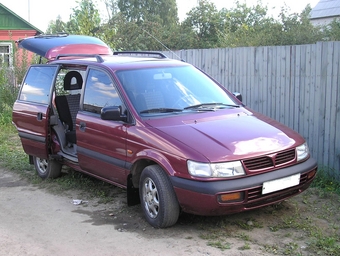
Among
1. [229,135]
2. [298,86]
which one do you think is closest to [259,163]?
[229,135]

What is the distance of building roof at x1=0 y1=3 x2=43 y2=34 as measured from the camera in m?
26.9

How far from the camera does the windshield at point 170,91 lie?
5.71m

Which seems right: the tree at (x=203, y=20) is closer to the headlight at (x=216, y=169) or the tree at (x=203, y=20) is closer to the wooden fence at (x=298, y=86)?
the wooden fence at (x=298, y=86)

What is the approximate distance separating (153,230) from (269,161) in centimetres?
147

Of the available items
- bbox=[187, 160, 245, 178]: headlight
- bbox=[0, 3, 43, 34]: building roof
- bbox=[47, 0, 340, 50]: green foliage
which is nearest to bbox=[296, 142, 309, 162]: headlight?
bbox=[187, 160, 245, 178]: headlight

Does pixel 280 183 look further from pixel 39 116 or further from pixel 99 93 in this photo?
pixel 39 116

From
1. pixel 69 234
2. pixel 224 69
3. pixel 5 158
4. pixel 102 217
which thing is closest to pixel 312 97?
pixel 224 69

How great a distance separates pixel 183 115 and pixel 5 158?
5.15 metres

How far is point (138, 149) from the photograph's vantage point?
5363 millimetres

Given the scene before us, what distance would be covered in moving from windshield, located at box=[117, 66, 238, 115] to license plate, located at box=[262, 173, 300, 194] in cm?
132

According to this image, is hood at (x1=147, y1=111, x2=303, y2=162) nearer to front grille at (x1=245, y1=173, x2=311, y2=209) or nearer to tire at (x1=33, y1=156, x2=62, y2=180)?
front grille at (x1=245, y1=173, x2=311, y2=209)

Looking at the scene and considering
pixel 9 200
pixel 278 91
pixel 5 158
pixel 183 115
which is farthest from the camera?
pixel 5 158

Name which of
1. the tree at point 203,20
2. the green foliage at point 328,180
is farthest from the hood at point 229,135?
the tree at point 203,20

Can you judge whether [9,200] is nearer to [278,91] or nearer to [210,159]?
[210,159]
